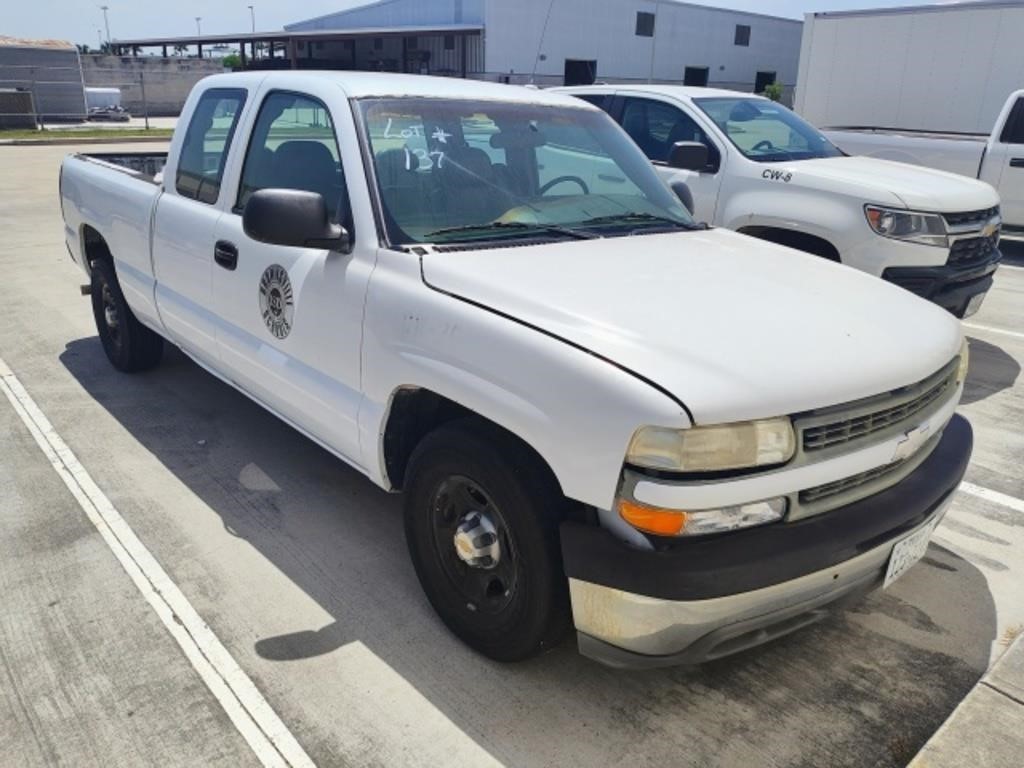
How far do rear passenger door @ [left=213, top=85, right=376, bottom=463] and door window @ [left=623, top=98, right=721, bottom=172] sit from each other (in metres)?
3.88

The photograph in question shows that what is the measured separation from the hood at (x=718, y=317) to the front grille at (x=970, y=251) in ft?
9.56

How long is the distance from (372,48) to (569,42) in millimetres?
15277

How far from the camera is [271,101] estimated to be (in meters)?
3.88

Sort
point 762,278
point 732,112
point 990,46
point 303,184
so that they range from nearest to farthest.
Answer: point 762,278 < point 303,184 < point 732,112 < point 990,46

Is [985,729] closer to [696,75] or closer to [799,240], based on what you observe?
[799,240]

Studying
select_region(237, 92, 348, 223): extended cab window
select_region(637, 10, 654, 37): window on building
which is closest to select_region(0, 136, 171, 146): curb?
select_region(237, 92, 348, 223): extended cab window

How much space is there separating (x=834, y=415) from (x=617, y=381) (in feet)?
2.12

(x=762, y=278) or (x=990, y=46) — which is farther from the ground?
(x=990, y=46)

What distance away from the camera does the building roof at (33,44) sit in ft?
106

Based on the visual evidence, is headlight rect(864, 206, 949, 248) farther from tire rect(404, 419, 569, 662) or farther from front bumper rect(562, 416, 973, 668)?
tire rect(404, 419, 569, 662)

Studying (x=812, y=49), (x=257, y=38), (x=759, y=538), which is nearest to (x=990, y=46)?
(x=812, y=49)

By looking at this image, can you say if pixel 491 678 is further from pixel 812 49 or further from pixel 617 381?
Answer: pixel 812 49

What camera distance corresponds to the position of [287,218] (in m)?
2.95

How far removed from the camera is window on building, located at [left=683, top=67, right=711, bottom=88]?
48.6 metres
